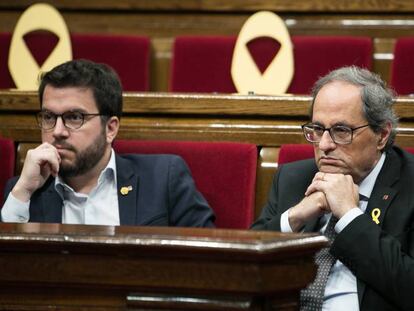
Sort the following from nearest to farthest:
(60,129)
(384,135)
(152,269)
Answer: (152,269) < (384,135) < (60,129)

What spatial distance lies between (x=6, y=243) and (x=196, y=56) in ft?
3.08

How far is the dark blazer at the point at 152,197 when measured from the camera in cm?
102

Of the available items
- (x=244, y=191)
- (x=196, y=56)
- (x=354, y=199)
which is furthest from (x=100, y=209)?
(x=196, y=56)

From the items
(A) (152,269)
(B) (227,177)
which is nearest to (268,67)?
(B) (227,177)

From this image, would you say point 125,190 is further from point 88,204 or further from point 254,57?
point 254,57

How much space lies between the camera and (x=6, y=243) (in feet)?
1.82

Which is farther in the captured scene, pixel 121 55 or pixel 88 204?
pixel 121 55

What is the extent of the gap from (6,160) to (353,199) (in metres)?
0.46

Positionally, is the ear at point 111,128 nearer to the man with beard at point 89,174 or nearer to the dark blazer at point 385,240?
the man with beard at point 89,174

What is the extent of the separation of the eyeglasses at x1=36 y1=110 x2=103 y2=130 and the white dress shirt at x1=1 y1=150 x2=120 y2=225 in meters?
0.06

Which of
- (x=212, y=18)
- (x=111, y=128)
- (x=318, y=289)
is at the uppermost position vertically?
(x=212, y=18)

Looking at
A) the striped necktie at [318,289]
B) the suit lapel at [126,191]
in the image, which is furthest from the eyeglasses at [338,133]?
the suit lapel at [126,191]

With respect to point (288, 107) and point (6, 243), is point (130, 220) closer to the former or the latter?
point (288, 107)

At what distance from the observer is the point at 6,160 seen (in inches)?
43.4
